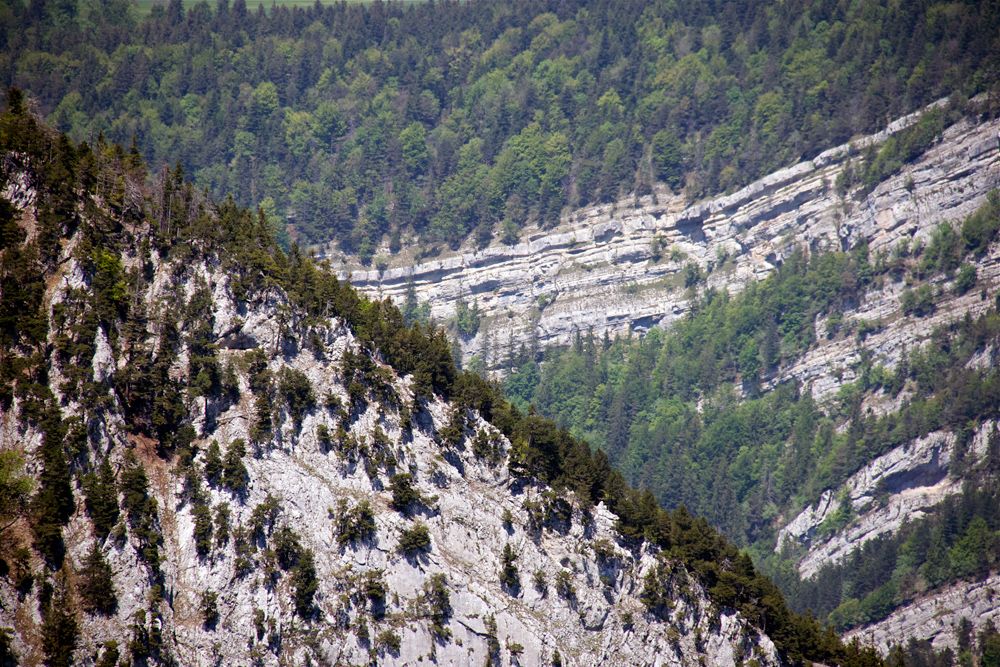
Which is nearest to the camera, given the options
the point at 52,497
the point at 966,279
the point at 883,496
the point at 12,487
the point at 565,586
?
the point at 12,487

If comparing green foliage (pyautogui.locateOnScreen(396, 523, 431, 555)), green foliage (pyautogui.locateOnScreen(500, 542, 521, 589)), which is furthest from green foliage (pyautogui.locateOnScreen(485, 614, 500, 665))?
green foliage (pyautogui.locateOnScreen(396, 523, 431, 555))

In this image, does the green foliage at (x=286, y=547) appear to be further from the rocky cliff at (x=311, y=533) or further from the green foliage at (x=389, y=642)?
the green foliage at (x=389, y=642)

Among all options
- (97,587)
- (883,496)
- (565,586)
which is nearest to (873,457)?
(883,496)

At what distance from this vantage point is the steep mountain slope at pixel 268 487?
7669 cm

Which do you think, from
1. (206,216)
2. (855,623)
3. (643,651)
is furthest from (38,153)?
(855,623)

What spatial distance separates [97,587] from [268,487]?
17.1 meters

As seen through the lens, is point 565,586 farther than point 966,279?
No

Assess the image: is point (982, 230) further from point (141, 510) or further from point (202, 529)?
point (141, 510)

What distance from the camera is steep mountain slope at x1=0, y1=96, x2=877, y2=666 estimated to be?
7669 centimetres

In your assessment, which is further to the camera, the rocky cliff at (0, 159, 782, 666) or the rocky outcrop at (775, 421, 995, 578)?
the rocky outcrop at (775, 421, 995, 578)

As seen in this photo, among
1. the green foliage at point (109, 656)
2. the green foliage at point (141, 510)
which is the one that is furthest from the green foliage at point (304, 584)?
the green foliage at point (109, 656)

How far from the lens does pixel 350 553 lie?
87.4m

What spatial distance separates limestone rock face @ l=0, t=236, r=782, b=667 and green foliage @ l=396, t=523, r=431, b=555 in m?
0.34

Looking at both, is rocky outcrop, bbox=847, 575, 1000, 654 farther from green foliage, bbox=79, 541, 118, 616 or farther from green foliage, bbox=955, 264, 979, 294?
green foliage, bbox=79, 541, 118, 616
